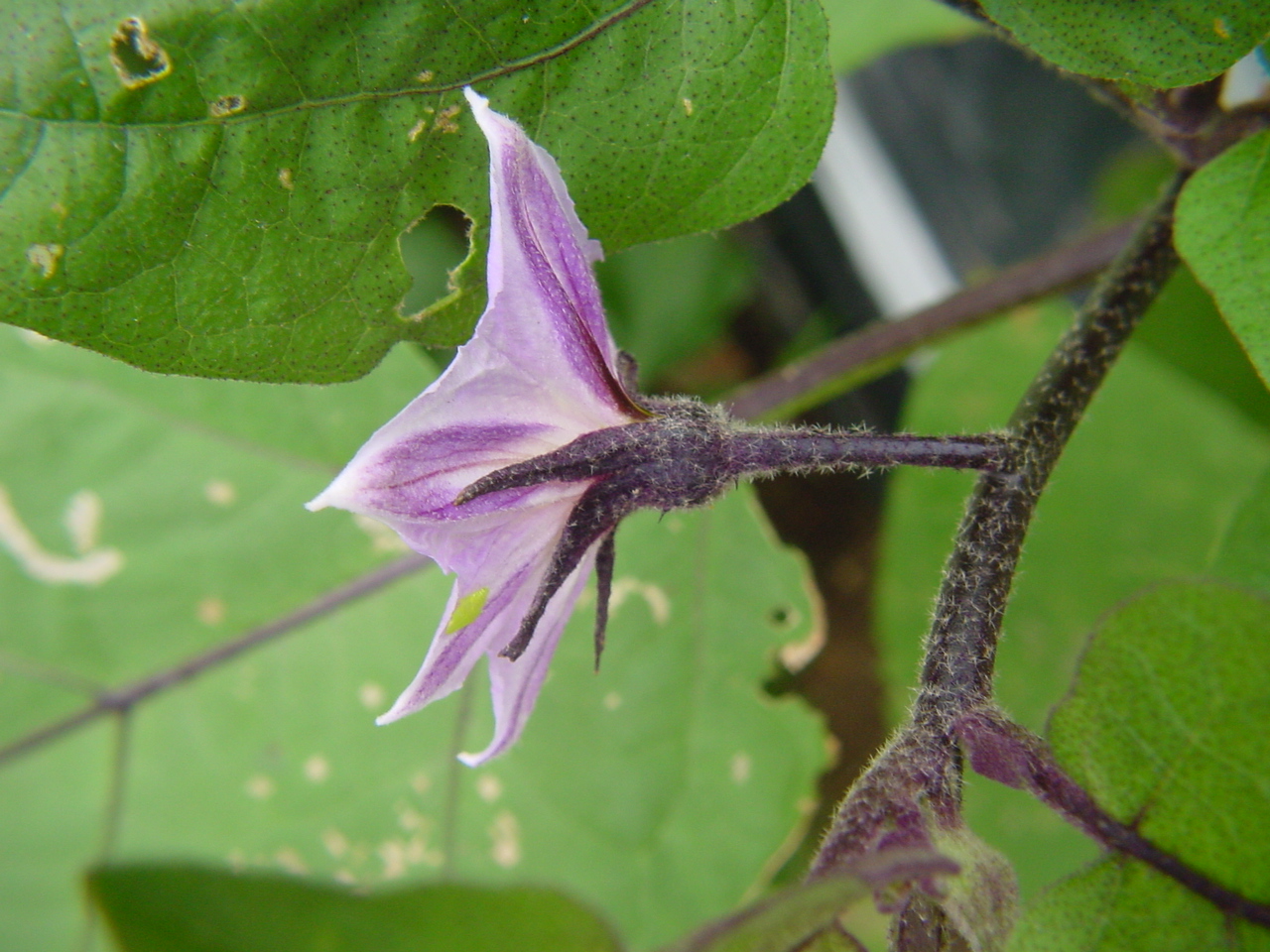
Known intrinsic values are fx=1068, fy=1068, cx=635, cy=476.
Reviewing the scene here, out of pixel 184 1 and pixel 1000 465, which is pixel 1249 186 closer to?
pixel 1000 465

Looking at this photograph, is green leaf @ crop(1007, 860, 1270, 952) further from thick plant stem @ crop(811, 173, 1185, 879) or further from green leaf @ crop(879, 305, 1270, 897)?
green leaf @ crop(879, 305, 1270, 897)

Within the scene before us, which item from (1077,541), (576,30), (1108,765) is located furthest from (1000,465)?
(1077,541)

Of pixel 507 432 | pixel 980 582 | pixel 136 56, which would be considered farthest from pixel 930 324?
pixel 136 56

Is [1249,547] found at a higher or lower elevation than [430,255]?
lower

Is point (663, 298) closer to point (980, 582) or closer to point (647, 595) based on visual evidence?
point (647, 595)

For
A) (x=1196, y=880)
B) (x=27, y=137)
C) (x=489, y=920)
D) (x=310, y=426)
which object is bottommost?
(x=1196, y=880)

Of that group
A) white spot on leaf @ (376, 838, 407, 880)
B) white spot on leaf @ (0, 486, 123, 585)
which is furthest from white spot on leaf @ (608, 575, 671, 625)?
white spot on leaf @ (0, 486, 123, 585)

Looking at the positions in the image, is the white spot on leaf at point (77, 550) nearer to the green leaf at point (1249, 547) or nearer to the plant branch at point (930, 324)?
the plant branch at point (930, 324)
